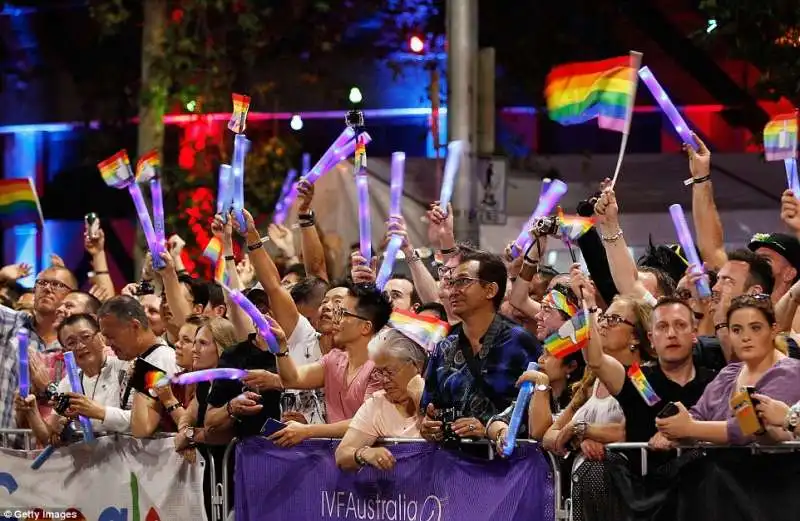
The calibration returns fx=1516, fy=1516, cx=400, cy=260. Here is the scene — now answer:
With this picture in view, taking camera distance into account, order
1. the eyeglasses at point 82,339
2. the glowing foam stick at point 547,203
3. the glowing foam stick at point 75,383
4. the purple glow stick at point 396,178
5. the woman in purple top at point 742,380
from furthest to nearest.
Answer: the eyeglasses at point 82,339 < the glowing foam stick at point 75,383 < the purple glow stick at point 396,178 < the glowing foam stick at point 547,203 < the woman in purple top at point 742,380

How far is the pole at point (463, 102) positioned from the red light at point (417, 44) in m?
4.04

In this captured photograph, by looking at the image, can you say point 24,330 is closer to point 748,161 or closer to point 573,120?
point 573,120

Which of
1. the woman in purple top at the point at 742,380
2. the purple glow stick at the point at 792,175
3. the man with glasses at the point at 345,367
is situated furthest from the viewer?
the man with glasses at the point at 345,367

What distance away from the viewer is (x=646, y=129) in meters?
17.4

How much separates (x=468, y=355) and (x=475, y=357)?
0.04m

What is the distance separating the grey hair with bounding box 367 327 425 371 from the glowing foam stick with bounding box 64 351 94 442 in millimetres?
1952

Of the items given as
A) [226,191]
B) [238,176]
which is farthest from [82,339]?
[238,176]

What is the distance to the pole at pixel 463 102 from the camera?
40.5 feet

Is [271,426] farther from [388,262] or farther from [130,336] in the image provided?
[130,336]

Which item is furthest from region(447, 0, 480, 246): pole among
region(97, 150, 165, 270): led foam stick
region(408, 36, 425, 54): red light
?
region(408, 36, 425, 54): red light

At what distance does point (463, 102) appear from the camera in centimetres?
1248

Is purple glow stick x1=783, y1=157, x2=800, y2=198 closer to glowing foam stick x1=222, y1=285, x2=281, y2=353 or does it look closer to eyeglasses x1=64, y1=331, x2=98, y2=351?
glowing foam stick x1=222, y1=285, x2=281, y2=353

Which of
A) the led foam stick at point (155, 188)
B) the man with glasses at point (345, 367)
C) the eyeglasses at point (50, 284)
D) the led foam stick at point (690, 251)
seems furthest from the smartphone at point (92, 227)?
the led foam stick at point (690, 251)

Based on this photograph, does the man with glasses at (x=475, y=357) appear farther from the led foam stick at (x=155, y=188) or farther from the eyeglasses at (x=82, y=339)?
the eyeglasses at (x=82, y=339)
